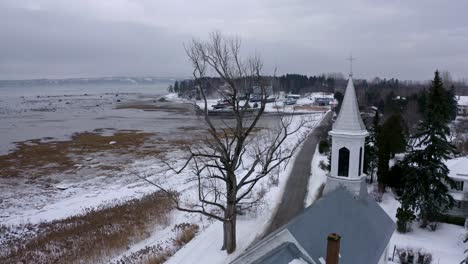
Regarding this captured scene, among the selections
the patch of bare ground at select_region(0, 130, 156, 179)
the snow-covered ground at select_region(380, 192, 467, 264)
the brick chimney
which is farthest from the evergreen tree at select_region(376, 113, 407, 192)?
the patch of bare ground at select_region(0, 130, 156, 179)

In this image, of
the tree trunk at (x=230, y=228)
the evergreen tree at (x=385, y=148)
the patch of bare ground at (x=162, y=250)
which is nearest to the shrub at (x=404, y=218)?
the evergreen tree at (x=385, y=148)

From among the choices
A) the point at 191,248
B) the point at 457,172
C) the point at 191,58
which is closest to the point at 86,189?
the point at 191,248

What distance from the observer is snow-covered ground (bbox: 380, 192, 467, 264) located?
16438 millimetres

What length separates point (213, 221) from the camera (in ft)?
64.7

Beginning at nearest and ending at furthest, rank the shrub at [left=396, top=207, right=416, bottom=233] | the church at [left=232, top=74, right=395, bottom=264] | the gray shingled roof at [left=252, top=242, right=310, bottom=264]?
the gray shingled roof at [left=252, top=242, right=310, bottom=264] < the church at [left=232, top=74, right=395, bottom=264] < the shrub at [left=396, top=207, right=416, bottom=233]

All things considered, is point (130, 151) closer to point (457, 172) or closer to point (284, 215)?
point (284, 215)

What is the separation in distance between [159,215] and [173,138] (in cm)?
2996

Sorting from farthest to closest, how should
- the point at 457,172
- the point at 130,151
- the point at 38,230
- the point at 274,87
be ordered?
the point at 130,151, the point at 457,172, the point at 38,230, the point at 274,87

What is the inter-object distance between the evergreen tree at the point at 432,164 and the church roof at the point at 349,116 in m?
8.03

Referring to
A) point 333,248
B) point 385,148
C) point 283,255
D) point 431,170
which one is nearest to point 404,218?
point 431,170

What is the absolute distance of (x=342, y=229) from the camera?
35.8 feet

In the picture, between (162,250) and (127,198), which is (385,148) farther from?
(127,198)

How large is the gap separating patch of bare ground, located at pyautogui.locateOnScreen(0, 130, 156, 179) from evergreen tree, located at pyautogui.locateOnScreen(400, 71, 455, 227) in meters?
27.7

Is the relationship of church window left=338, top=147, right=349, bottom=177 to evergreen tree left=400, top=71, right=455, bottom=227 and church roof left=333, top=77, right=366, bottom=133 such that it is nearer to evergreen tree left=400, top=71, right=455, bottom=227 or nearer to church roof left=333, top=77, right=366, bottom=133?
church roof left=333, top=77, right=366, bottom=133
